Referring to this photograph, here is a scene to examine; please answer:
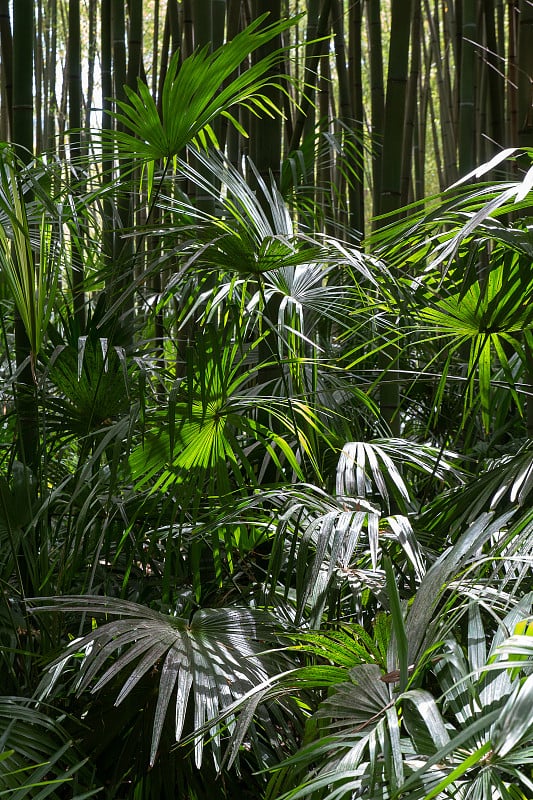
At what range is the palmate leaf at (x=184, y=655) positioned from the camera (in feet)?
2.66

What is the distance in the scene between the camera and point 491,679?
682mm

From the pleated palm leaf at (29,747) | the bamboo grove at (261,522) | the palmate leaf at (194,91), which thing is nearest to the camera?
the bamboo grove at (261,522)

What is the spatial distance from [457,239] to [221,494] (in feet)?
1.67

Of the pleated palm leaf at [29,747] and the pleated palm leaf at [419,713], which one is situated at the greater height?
the pleated palm leaf at [419,713]

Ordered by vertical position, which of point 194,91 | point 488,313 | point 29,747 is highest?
point 194,91

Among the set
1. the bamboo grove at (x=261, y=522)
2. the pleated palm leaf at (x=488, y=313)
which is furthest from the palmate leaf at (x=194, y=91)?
the pleated palm leaf at (x=488, y=313)

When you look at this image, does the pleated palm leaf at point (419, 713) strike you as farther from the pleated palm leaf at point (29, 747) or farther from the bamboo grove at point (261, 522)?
the pleated palm leaf at point (29, 747)

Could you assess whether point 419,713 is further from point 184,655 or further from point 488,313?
point 488,313

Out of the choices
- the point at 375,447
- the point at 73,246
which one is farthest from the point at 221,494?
the point at 73,246

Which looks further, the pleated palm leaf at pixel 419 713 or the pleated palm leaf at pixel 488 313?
the pleated palm leaf at pixel 488 313

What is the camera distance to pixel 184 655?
34.0 inches

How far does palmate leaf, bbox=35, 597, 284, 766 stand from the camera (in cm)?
81

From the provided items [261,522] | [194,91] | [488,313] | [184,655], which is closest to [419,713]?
[184,655]

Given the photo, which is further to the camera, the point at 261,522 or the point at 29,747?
the point at 261,522
